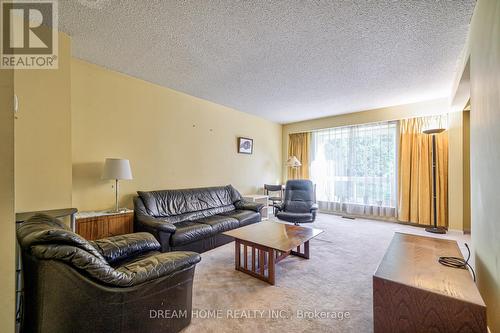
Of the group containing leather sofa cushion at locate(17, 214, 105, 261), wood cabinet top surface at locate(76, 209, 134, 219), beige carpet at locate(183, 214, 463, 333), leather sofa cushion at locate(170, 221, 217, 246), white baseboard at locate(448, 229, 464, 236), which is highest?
leather sofa cushion at locate(17, 214, 105, 261)

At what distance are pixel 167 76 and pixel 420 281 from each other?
367 centimetres

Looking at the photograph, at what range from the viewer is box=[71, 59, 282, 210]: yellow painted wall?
2.84m

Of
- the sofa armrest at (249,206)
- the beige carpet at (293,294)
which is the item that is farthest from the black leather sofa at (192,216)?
the beige carpet at (293,294)

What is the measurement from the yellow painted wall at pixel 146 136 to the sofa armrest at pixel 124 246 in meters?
1.33

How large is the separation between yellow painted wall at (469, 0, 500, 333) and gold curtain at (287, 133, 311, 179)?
4246 mm

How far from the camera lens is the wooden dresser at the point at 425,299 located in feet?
3.70

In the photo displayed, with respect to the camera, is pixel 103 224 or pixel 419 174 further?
pixel 419 174

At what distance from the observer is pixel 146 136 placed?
3.49 m

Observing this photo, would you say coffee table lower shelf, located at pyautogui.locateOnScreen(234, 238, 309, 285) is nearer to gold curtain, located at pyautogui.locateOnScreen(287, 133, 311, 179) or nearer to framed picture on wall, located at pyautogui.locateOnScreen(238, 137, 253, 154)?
framed picture on wall, located at pyautogui.locateOnScreen(238, 137, 253, 154)

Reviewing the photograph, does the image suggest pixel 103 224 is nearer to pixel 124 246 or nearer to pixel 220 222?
pixel 124 246

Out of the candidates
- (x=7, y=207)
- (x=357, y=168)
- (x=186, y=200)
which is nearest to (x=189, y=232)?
(x=186, y=200)

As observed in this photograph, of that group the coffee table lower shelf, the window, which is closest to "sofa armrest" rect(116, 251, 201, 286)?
the coffee table lower shelf

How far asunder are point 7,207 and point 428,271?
246 centimetres

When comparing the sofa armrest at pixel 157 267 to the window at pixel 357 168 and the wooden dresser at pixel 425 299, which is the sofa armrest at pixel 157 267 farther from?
the window at pixel 357 168
